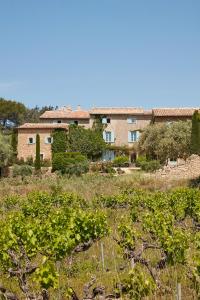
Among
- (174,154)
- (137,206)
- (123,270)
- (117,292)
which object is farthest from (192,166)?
(117,292)

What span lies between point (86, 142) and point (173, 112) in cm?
897

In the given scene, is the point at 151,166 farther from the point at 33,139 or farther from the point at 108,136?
the point at 33,139

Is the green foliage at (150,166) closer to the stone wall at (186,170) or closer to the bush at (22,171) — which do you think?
the stone wall at (186,170)

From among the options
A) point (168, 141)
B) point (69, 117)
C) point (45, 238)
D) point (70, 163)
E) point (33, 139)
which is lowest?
point (70, 163)

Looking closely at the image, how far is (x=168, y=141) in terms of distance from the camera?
37.2 meters

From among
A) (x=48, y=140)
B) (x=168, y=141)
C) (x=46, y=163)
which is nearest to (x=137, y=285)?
(x=168, y=141)

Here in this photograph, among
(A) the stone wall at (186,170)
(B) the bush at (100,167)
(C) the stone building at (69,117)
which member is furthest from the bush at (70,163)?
(A) the stone wall at (186,170)

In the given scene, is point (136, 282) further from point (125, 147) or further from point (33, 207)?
point (125, 147)

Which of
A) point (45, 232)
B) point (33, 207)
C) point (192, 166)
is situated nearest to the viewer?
point (45, 232)

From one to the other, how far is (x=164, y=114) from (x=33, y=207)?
103 feet

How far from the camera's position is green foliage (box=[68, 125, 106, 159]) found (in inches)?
1661

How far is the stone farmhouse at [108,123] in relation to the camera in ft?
144

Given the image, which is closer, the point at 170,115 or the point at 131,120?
the point at 170,115

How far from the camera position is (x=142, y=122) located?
4631 centimetres
